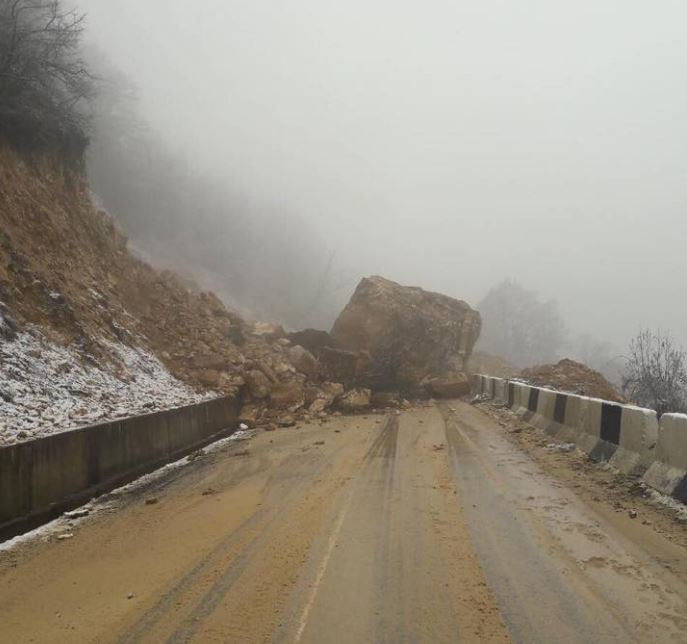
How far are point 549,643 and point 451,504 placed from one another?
3.26m

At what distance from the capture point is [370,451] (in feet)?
36.1

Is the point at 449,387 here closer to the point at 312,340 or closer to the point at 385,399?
the point at 385,399

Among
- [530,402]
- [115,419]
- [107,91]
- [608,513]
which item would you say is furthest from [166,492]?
[107,91]

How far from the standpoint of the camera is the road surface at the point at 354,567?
13.1 ft

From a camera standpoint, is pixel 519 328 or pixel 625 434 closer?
pixel 625 434

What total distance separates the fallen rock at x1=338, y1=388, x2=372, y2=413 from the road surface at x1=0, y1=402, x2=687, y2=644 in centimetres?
1025

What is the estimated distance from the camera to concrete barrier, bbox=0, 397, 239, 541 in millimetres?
6496

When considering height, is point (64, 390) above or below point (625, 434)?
above

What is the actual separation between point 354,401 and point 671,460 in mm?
13067

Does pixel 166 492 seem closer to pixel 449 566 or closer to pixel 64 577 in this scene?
pixel 64 577

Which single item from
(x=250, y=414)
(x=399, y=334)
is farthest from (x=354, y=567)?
(x=399, y=334)

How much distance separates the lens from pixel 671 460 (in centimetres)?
682

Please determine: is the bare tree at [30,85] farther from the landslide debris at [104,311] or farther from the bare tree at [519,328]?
the bare tree at [519,328]

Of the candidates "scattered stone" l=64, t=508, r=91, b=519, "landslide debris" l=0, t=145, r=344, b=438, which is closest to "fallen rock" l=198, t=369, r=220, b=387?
"landslide debris" l=0, t=145, r=344, b=438
